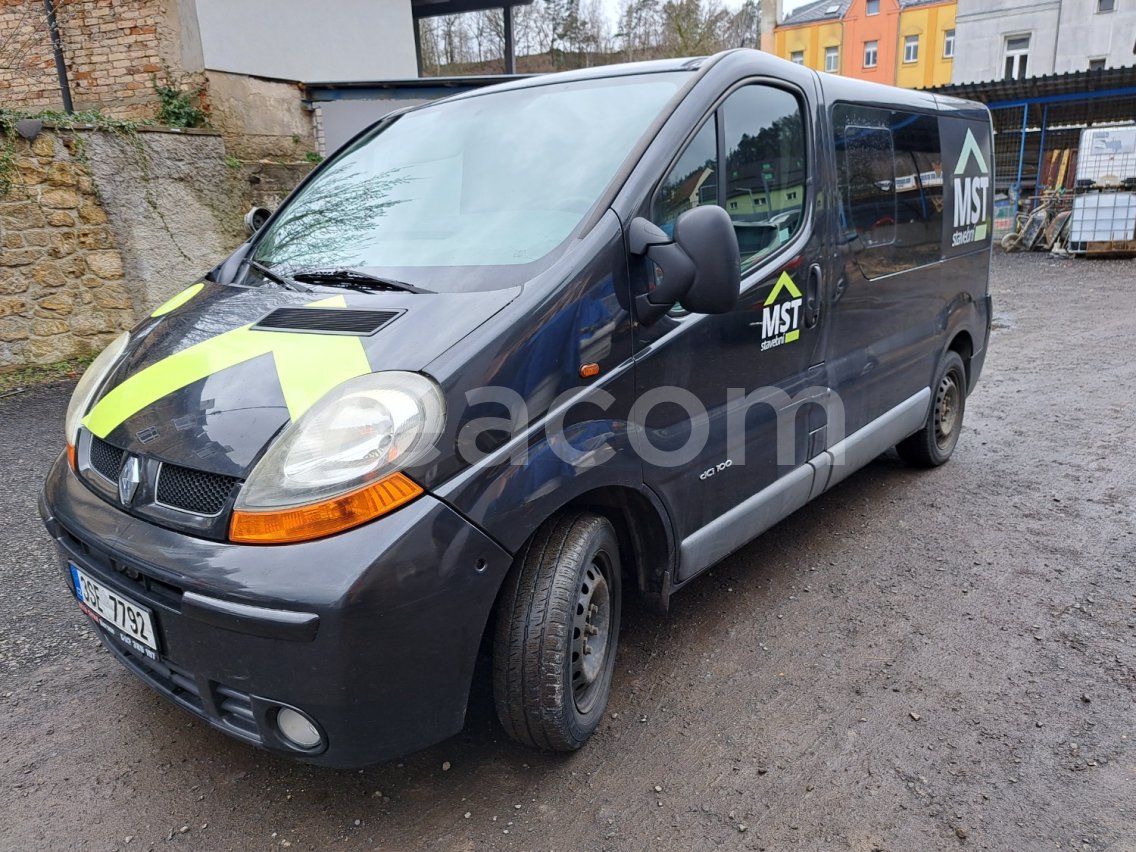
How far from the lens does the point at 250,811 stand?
2.31 meters

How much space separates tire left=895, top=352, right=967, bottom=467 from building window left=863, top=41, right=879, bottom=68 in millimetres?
49964

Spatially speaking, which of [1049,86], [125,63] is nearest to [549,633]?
[125,63]

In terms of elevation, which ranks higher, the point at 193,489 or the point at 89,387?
the point at 89,387

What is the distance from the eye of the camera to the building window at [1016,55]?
118ft

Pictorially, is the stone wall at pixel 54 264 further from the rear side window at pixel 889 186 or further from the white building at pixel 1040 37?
the white building at pixel 1040 37

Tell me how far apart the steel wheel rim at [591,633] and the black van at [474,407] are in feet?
0.05

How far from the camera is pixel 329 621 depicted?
5.97 feet

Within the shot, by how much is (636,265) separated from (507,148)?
0.77 m

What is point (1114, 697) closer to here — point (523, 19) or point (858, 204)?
point (858, 204)

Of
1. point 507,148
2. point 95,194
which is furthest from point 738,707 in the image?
point 95,194

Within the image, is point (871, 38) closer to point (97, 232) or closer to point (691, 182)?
point (97, 232)

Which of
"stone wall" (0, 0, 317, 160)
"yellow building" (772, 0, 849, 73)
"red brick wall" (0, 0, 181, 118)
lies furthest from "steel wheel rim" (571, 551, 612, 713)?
"yellow building" (772, 0, 849, 73)

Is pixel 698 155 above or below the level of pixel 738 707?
above

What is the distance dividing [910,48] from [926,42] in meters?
1.03
